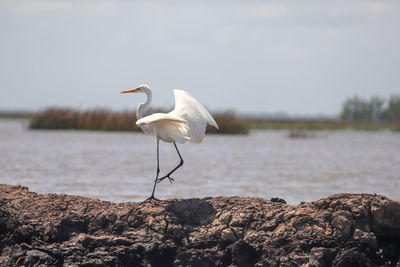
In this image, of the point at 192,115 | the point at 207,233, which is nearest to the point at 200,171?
the point at 192,115

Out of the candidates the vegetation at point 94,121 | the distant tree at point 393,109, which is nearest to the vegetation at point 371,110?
the distant tree at point 393,109

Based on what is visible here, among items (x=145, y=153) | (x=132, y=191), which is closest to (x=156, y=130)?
(x=132, y=191)

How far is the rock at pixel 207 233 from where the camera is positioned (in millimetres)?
6438

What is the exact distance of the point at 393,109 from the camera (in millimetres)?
75812

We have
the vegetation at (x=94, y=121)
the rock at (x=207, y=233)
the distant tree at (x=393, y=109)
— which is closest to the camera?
the rock at (x=207, y=233)

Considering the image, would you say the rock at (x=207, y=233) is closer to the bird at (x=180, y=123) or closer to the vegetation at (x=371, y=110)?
the bird at (x=180, y=123)

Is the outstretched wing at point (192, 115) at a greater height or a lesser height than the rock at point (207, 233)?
greater

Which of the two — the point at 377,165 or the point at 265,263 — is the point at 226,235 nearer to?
the point at 265,263

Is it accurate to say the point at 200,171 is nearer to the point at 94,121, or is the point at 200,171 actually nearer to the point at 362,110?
the point at 94,121

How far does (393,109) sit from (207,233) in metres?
72.9

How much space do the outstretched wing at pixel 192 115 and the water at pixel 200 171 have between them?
331 centimetres

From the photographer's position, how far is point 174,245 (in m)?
6.76

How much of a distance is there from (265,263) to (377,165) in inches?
564

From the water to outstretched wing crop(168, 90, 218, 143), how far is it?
3.31m
